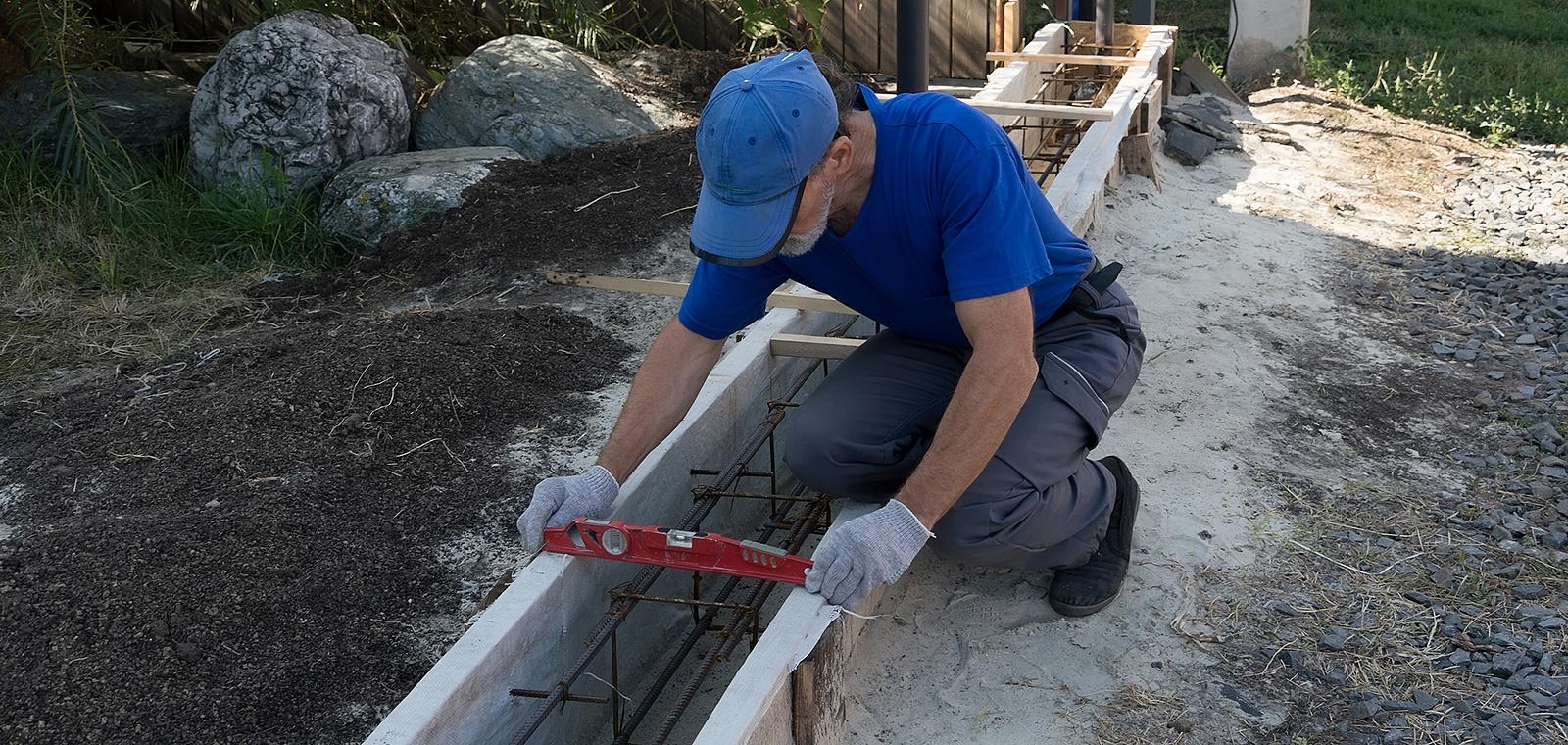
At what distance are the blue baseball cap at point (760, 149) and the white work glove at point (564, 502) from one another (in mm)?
562

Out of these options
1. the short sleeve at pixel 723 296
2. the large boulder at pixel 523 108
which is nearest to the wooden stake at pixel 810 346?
the short sleeve at pixel 723 296

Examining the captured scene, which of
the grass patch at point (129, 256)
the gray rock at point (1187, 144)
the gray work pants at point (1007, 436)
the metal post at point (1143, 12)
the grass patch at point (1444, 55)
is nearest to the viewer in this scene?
the gray work pants at point (1007, 436)

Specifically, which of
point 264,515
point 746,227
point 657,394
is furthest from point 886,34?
point 746,227

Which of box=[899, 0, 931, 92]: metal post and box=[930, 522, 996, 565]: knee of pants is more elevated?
box=[899, 0, 931, 92]: metal post

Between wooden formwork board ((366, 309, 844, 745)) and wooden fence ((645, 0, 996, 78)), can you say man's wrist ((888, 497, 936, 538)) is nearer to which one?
wooden formwork board ((366, 309, 844, 745))

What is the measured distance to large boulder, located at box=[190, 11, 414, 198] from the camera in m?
5.56

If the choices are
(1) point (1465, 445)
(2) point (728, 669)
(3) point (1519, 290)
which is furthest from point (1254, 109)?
(2) point (728, 669)

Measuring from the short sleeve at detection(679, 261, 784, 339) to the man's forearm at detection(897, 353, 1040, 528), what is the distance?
51 cm

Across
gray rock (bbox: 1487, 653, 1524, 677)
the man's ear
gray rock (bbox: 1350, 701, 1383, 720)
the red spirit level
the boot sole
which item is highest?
the man's ear

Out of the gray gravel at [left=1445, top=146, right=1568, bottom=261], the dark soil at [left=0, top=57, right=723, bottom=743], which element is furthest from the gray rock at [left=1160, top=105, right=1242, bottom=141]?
the dark soil at [left=0, top=57, right=723, bottom=743]

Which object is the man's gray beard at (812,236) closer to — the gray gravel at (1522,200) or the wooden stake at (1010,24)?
the gray gravel at (1522,200)

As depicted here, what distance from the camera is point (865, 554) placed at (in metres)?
2.36

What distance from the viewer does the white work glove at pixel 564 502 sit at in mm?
2520

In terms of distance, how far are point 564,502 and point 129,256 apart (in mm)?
3450
